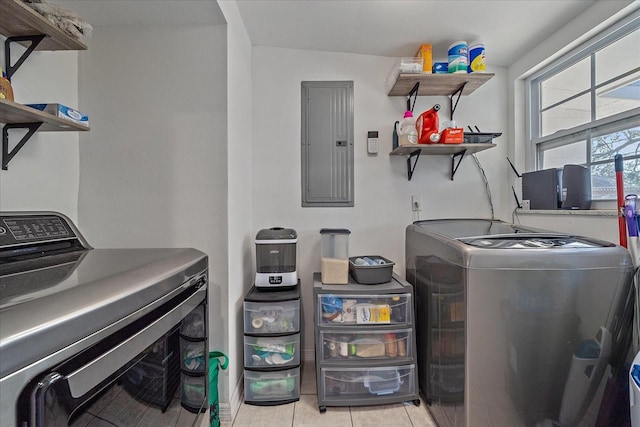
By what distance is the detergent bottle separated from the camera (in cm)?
194

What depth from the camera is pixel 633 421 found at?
1.06m

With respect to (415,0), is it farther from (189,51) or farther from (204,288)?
(204,288)

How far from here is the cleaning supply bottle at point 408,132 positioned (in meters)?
1.97

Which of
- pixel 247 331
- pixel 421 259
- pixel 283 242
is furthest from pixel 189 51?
pixel 421 259

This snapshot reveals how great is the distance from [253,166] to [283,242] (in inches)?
27.4

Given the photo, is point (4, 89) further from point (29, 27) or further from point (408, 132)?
point (408, 132)

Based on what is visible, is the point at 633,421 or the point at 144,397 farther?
the point at 633,421

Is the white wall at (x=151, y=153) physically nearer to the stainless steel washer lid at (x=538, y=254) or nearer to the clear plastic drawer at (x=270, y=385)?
the clear plastic drawer at (x=270, y=385)

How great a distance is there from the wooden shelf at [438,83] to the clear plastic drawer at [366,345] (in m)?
1.55

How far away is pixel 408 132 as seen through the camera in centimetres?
199

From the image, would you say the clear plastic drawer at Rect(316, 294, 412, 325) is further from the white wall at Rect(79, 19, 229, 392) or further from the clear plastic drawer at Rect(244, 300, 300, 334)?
the white wall at Rect(79, 19, 229, 392)

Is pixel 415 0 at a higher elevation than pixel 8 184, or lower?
higher

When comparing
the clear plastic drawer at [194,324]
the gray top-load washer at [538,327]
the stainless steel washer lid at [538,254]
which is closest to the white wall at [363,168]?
the stainless steel washer lid at [538,254]

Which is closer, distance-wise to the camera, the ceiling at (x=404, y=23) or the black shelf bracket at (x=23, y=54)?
the black shelf bracket at (x=23, y=54)
